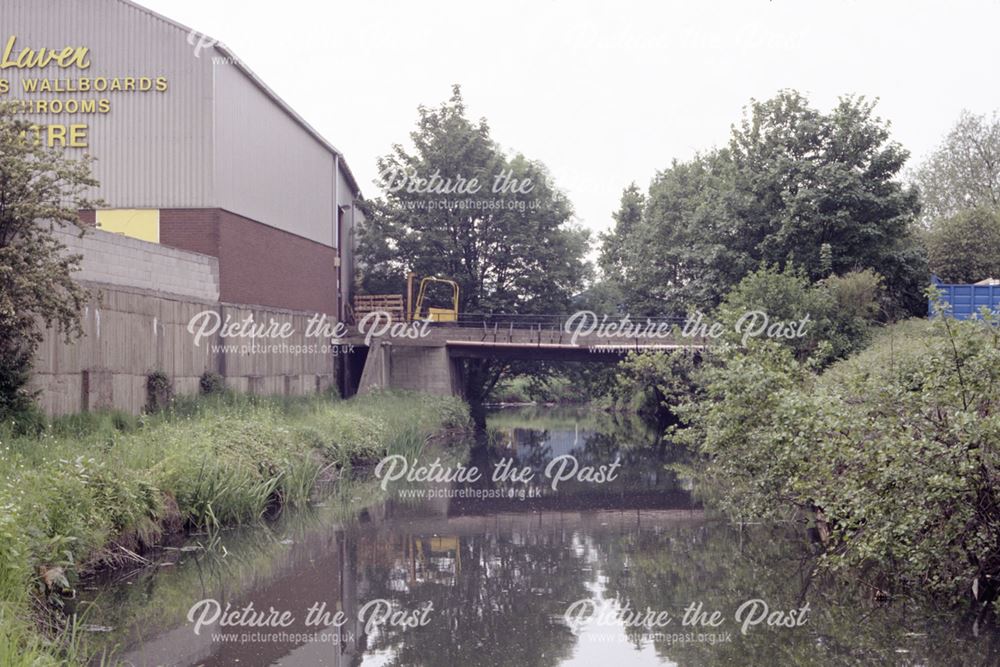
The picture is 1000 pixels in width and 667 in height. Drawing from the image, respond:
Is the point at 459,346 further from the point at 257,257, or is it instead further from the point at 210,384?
the point at 210,384

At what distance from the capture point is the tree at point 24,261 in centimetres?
1516

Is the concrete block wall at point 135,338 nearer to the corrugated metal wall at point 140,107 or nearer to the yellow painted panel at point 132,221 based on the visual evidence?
the yellow painted panel at point 132,221

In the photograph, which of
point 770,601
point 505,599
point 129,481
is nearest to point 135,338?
point 129,481

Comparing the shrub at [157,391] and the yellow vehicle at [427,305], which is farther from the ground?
the yellow vehicle at [427,305]

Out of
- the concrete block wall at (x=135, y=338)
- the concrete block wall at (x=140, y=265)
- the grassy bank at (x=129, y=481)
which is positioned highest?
the concrete block wall at (x=140, y=265)

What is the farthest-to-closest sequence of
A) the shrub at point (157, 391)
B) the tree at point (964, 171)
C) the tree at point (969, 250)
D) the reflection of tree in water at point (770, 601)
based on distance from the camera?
the tree at point (964, 171), the tree at point (969, 250), the shrub at point (157, 391), the reflection of tree in water at point (770, 601)

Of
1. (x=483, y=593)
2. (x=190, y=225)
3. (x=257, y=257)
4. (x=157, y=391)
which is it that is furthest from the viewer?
(x=257, y=257)

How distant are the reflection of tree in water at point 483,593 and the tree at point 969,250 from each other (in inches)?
1089

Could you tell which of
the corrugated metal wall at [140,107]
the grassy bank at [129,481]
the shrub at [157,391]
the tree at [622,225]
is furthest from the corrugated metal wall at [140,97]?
the tree at [622,225]

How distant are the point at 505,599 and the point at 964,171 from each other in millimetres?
52366

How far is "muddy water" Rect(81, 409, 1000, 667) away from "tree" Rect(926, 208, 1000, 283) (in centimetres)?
2423

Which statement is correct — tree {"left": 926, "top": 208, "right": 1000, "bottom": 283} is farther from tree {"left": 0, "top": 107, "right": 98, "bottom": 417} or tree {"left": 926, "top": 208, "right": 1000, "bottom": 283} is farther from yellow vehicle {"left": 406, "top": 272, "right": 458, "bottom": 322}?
tree {"left": 0, "top": 107, "right": 98, "bottom": 417}

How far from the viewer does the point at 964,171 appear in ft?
188

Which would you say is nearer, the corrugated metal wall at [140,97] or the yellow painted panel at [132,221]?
the corrugated metal wall at [140,97]
